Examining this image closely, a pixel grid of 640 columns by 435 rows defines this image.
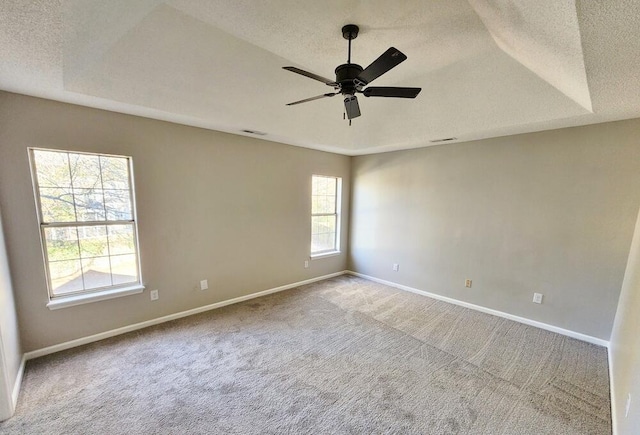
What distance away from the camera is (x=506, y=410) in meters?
1.90

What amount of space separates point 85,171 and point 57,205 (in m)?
0.41

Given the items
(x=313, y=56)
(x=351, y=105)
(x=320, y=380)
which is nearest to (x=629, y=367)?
(x=320, y=380)

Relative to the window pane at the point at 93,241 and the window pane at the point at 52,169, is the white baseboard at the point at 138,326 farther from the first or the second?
the window pane at the point at 52,169

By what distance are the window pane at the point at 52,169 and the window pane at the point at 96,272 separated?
0.81 m

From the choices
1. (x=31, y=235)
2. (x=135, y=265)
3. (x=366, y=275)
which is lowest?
(x=366, y=275)

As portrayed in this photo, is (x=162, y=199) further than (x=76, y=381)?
Yes

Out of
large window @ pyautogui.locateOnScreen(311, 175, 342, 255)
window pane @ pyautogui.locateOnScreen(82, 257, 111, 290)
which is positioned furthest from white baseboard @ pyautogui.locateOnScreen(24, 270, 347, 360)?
large window @ pyautogui.locateOnScreen(311, 175, 342, 255)

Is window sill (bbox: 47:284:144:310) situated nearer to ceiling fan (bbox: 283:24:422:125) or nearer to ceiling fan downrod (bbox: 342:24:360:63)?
ceiling fan (bbox: 283:24:422:125)

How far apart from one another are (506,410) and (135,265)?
382cm

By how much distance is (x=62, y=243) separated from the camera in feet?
8.15

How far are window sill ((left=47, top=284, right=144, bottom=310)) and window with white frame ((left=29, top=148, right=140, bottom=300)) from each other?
0.05 metres

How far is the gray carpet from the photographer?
176 cm

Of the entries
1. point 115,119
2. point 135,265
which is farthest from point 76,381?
point 115,119

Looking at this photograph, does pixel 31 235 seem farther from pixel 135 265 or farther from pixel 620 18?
pixel 620 18
